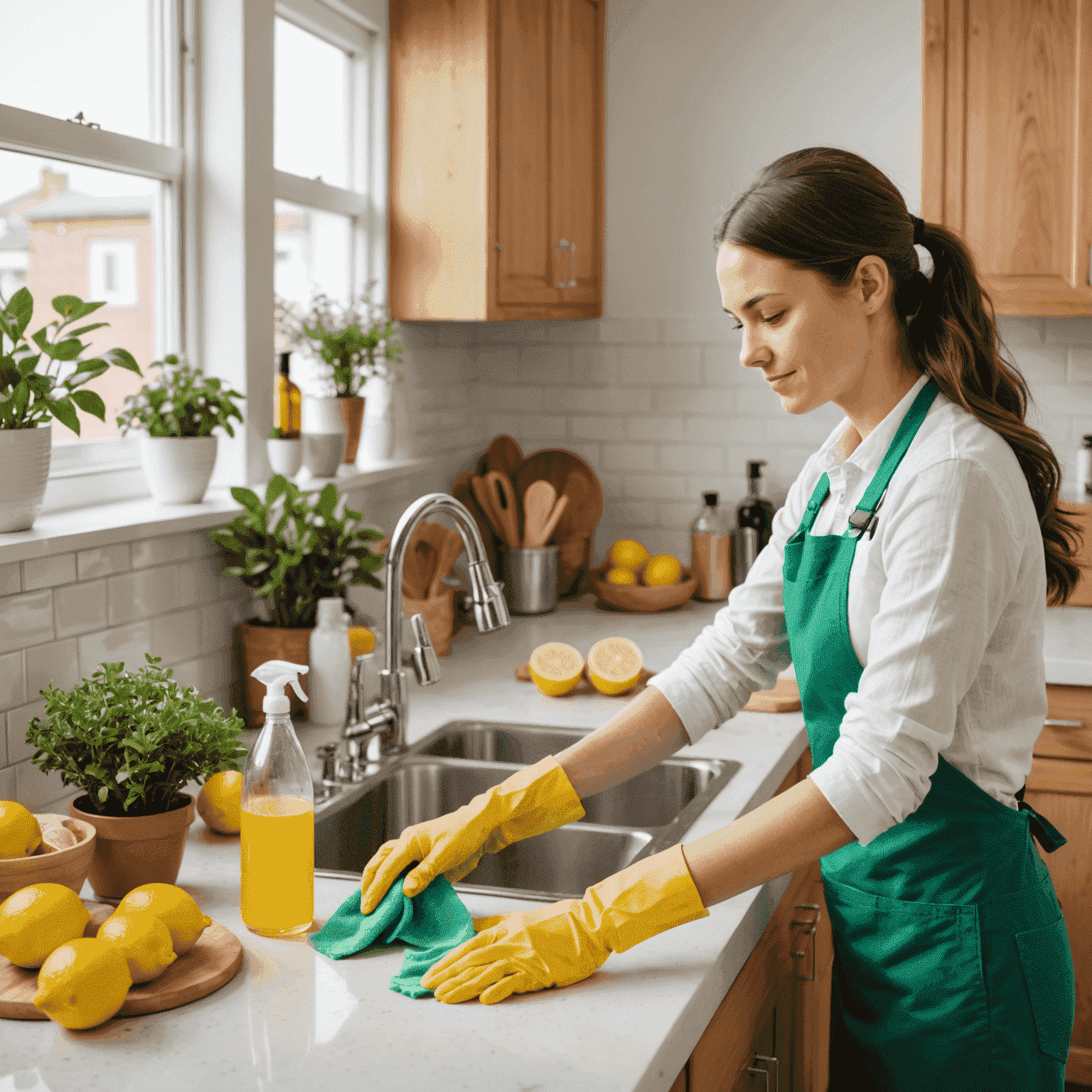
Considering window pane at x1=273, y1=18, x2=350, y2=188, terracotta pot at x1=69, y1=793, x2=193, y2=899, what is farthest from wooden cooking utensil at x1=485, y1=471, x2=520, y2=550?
terracotta pot at x1=69, y1=793, x2=193, y2=899

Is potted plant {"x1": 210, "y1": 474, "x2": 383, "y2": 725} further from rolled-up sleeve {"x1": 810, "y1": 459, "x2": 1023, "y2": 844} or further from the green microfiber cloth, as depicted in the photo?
rolled-up sleeve {"x1": 810, "y1": 459, "x2": 1023, "y2": 844}

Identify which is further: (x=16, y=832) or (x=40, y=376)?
(x=40, y=376)

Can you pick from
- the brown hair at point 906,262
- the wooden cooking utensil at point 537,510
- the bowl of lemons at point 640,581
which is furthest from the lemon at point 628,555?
the brown hair at point 906,262

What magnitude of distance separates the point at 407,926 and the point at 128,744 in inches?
15.3

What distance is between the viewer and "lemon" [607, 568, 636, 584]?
344cm

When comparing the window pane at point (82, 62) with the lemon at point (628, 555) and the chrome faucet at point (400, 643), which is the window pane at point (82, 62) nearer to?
the chrome faucet at point (400, 643)

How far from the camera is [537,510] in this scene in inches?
138

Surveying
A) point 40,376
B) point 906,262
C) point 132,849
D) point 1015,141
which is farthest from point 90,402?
point 1015,141

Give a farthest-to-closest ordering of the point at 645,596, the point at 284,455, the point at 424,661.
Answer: the point at 645,596, the point at 284,455, the point at 424,661

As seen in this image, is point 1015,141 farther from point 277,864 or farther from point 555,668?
point 277,864

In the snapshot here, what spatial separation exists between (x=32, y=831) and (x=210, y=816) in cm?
37

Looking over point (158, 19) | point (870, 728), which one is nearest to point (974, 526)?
point (870, 728)

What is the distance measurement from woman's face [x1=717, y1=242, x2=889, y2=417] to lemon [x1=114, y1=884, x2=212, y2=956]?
2.71 ft

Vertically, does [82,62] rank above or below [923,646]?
above
